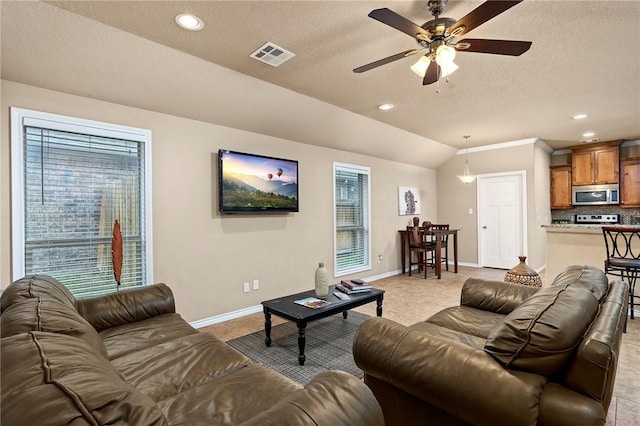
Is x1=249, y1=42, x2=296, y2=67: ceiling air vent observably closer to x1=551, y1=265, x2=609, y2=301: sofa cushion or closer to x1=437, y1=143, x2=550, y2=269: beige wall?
x1=551, y1=265, x2=609, y2=301: sofa cushion

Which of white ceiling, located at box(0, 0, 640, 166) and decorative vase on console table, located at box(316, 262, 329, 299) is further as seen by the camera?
decorative vase on console table, located at box(316, 262, 329, 299)

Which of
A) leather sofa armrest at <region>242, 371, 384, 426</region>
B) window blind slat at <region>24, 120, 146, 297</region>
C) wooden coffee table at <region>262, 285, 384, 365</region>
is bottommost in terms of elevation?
wooden coffee table at <region>262, 285, 384, 365</region>

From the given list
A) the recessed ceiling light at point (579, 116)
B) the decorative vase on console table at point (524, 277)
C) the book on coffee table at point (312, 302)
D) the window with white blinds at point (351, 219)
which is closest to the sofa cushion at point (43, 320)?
the book on coffee table at point (312, 302)

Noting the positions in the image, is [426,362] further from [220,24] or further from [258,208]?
[258,208]

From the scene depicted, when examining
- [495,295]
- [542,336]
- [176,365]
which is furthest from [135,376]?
[495,295]

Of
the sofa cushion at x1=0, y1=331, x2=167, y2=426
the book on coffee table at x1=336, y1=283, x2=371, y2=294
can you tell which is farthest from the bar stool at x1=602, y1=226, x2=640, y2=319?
the sofa cushion at x1=0, y1=331, x2=167, y2=426

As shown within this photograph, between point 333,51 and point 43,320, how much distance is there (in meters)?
2.51

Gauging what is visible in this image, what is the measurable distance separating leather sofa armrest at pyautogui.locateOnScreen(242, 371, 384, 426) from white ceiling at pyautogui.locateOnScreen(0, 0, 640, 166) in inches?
83.5

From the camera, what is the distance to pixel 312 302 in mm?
2732

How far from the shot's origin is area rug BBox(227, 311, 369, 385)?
7.88 ft

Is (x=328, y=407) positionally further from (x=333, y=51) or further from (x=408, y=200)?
(x=408, y=200)

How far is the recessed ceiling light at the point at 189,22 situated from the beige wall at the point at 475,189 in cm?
596

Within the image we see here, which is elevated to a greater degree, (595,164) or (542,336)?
(595,164)

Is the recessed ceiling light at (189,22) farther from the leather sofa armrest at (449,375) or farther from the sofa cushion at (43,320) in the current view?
the leather sofa armrest at (449,375)
